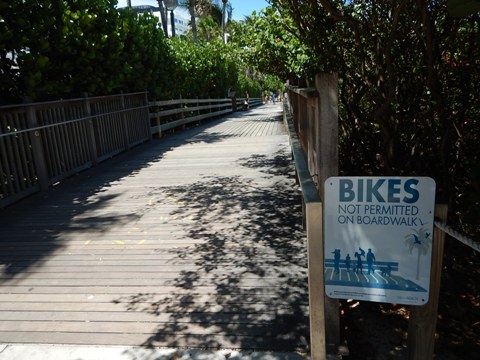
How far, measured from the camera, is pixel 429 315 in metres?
2.11

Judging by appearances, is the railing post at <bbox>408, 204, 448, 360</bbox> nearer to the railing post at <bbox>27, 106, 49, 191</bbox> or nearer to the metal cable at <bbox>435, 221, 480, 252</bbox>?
the metal cable at <bbox>435, 221, 480, 252</bbox>

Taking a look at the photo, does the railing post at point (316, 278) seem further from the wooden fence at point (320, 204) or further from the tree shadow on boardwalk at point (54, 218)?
the tree shadow on boardwalk at point (54, 218)

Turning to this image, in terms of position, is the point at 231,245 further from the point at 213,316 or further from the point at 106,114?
the point at 106,114

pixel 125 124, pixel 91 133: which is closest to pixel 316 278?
pixel 91 133

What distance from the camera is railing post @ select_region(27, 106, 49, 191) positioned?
646 centimetres

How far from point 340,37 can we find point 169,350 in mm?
3491

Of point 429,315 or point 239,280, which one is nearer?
point 429,315

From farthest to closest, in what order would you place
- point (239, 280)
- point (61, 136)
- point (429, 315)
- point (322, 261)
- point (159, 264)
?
1. point (61, 136)
2. point (159, 264)
3. point (239, 280)
4. point (322, 261)
5. point (429, 315)

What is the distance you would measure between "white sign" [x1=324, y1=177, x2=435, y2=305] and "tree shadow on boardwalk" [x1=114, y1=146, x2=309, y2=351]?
747mm

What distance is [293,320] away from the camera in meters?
2.86

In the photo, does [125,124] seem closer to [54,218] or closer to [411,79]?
[54,218]

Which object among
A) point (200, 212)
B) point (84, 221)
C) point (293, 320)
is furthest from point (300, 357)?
point (84, 221)

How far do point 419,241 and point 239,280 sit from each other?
177 centimetres

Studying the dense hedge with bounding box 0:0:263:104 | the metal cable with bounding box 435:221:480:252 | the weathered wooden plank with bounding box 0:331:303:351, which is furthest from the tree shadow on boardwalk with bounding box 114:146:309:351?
the dense hedge with bounding box 0:0:263:104
